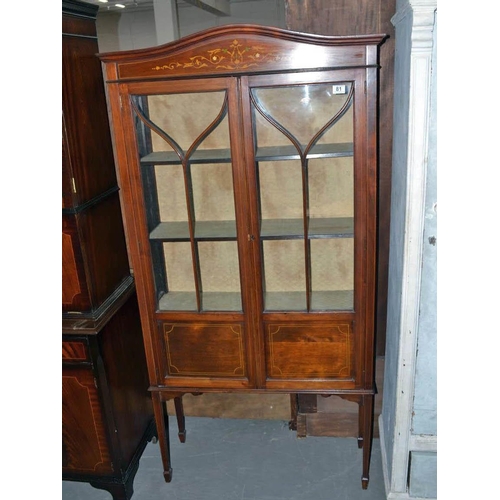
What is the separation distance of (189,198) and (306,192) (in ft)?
1.54

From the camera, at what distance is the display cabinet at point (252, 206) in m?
1.72

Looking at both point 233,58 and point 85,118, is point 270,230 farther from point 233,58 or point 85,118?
point 85,118

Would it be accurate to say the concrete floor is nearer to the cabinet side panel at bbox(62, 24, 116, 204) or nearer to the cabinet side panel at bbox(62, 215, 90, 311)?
the cabinet side panel at bbox(62, 215, 90, 311)

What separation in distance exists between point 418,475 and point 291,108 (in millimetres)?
1610

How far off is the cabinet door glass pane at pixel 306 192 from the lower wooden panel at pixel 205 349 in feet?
0.73

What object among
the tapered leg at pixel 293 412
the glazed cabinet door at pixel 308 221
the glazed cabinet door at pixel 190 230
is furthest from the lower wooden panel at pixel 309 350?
the tapered leg at pixel 293 412

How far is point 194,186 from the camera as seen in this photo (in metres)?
2.13

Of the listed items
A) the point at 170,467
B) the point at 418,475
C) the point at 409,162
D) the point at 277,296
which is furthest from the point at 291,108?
the point at 170,467

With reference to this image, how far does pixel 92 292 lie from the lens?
201 cm

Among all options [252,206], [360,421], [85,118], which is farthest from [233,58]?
[360,421]

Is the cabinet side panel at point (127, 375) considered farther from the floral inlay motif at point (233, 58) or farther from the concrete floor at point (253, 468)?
the floral inlay motif at point (233, 58)

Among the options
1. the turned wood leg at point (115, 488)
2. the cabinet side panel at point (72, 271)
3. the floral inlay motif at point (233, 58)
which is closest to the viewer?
the floral inlay motif at point (233, 58)

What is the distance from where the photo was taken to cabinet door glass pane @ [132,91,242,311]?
1937 millimetres

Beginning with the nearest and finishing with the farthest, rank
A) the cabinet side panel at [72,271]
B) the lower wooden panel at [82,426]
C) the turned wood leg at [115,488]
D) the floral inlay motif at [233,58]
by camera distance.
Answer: the floral inlay motif at [233,58] → the cabinet side panel at [72,271] → the lower wooden panel at [82,426] → the turned wood leg at [115,488]
